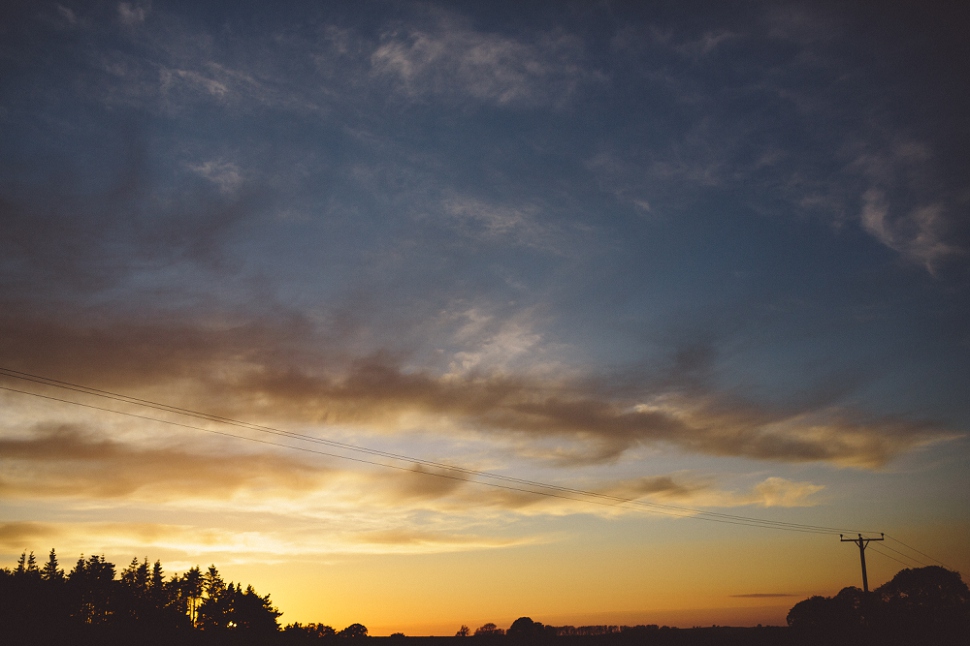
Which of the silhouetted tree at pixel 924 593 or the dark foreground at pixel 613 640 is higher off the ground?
the dark foreground at pixel 613 640

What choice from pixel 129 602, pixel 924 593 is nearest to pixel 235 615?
pixel 129 602

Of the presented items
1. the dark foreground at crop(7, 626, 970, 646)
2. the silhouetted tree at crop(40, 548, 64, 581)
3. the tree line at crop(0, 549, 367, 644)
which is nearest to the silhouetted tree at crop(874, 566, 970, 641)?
the dark foreground at crop(7, 626, 970, 646)

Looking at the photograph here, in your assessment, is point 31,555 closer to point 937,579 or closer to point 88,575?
point 88,575

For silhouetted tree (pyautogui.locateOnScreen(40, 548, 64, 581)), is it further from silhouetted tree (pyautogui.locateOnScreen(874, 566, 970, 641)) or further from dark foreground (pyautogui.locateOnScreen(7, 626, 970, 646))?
silhouetted tree (pyautogui.locateOnScreen(874, 566, 970, 641))

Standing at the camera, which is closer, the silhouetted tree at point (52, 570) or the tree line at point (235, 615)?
the tree line at point (235, 615)

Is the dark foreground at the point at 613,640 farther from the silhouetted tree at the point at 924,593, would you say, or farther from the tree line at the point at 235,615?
the silhouetted tree at the point at 924,593

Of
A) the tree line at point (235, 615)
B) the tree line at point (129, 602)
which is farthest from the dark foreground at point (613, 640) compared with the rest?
the tree line at point (129, 602)

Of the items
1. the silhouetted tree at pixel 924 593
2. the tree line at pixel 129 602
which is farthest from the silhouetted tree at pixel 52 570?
the silhouetted tree at pixel 924 593

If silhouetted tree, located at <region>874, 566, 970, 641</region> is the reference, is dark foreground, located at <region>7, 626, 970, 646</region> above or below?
above

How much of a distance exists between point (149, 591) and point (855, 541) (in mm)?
174181

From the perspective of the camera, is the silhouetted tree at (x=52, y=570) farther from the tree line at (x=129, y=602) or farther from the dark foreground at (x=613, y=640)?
the dark foreground at (x=613, y=640)

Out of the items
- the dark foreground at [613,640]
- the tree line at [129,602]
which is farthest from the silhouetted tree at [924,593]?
the tree line at [129,602]

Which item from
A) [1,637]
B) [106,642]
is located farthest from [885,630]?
[1,637]

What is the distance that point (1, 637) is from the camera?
92750 millimetres
